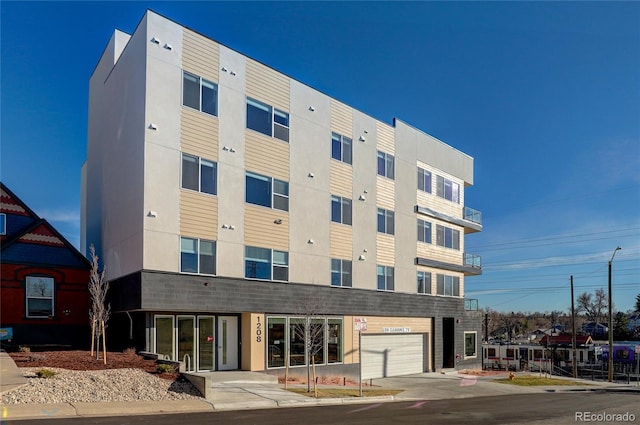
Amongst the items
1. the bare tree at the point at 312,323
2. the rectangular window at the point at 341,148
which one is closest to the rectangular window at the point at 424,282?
the bare tree at the point at 312,323

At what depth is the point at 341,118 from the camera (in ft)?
94.8

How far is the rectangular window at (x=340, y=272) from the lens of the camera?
27.6 m

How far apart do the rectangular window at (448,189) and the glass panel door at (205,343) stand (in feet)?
63.6

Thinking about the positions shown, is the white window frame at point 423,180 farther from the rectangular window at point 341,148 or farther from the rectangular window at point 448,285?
the rectangular window at point 341,148

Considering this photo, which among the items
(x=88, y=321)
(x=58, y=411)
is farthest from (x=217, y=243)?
(x=58, y=411)

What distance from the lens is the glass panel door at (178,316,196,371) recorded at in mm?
21406

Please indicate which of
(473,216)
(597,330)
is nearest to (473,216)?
(473,216)

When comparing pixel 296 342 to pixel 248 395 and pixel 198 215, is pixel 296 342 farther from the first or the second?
pixel 248 395

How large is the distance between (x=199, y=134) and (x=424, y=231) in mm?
17632

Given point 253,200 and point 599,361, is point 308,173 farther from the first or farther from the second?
point 599,361

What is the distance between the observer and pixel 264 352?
2348 cm

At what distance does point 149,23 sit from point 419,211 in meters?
19.7

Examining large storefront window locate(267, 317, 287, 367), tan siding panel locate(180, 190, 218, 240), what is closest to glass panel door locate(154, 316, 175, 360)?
tan siding panel locate(180, 190, 218, 240)

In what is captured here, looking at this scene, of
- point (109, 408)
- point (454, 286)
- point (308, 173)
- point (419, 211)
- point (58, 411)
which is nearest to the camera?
point (58, 411)
